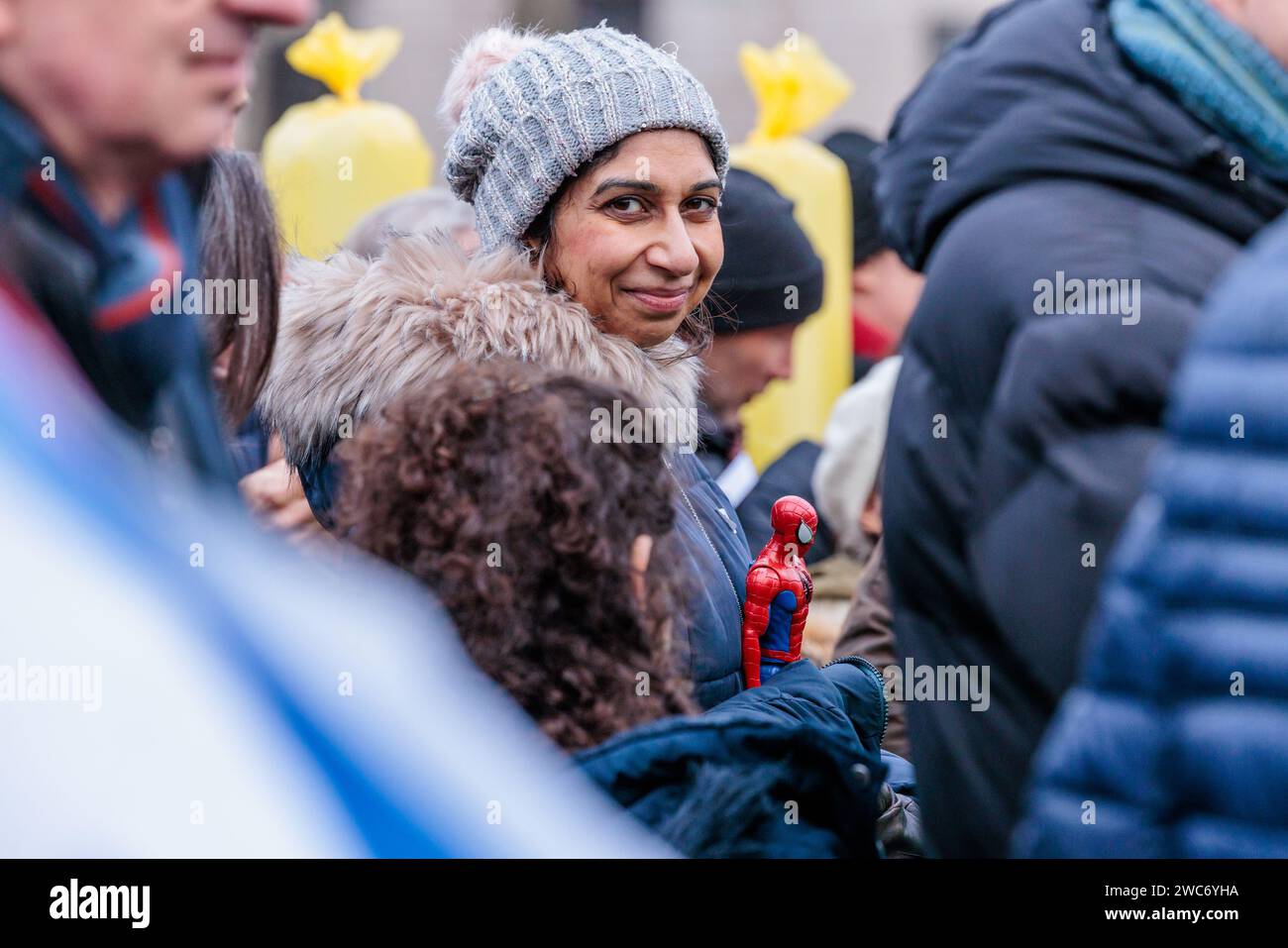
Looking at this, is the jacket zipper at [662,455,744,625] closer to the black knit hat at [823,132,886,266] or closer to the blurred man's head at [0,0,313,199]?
the blurred man's head at [0,0,313,199]

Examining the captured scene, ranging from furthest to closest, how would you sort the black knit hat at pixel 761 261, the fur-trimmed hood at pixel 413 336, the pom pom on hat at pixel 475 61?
1. the black knit hat at pixel 761 261
2. the pom pom on hat at pixel 475 61
3. the fur-trimmed hood at pixel 413 336

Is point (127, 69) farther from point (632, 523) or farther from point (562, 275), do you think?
point (562, 275)

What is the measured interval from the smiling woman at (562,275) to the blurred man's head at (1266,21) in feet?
2.82

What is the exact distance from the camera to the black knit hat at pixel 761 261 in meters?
3.41

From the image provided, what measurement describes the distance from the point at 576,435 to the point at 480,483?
4.0 inches

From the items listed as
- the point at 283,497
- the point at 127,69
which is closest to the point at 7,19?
the point at 127,69

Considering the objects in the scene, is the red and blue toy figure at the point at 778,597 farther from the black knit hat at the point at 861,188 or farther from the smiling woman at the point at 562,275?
the black knit hat at the point at 861,188

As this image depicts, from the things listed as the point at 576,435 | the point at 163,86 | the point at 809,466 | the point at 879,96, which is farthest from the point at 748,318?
the point at 879,96

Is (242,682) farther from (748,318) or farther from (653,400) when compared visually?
(748,318)

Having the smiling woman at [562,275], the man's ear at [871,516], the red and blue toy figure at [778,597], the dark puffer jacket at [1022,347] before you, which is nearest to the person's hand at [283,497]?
the smiling woman at [562,275]

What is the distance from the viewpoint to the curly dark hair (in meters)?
1.52

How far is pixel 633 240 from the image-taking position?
2.27 m
